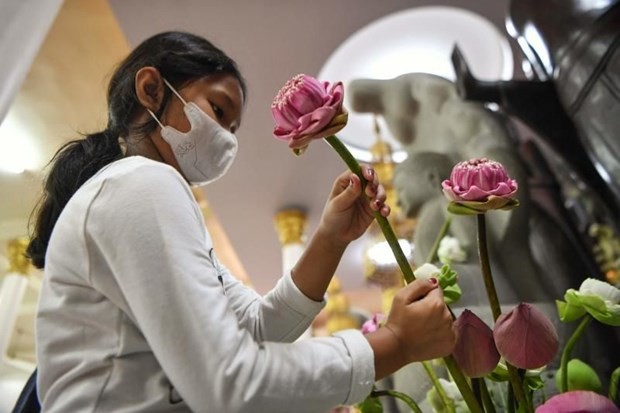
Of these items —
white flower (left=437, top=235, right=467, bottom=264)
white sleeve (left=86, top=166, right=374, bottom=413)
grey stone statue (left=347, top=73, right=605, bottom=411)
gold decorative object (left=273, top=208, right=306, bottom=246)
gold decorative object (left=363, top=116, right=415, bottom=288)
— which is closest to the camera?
white sleeve (left=86, top=166, right=374, bottom=413)

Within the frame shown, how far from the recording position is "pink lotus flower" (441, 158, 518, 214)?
0.37m

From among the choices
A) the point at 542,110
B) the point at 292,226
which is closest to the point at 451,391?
the point at 542,110

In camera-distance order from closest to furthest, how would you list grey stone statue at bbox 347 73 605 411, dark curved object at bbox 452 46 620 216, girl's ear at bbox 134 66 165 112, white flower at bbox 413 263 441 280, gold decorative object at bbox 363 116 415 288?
white flower at bbox 413 263 441 280 < girl's ear at bbox 134 66 165 112 < grey stone statue at bbox 347 73 605 411 < dark curved object at bbox 452 46 620 216 < gold decorative object at bbox 363 116 415 288

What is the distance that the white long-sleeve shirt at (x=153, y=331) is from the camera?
0.35m

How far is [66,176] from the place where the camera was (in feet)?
1.79

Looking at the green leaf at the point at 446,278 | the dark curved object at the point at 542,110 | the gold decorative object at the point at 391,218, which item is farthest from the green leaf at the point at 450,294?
the dark curved object at the point at 542,110

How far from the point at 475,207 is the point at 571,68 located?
29.5 inches

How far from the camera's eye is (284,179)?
1.91 meters

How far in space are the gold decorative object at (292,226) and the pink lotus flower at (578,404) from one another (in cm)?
140

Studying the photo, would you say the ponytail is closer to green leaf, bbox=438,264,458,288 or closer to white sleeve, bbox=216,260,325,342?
white sleeve, bbox=216,260,325,342

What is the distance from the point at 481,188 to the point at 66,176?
0.40 meters

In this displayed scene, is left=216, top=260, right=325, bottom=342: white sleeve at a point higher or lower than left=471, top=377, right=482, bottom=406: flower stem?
higher

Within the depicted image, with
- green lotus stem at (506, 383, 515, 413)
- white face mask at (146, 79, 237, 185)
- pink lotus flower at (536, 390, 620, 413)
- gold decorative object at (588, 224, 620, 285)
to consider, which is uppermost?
white face mask at (146, 79, 237, 185)

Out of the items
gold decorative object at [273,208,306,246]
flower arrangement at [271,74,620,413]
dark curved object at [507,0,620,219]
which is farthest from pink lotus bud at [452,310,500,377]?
gold decorative object at [273,208,306,246]
